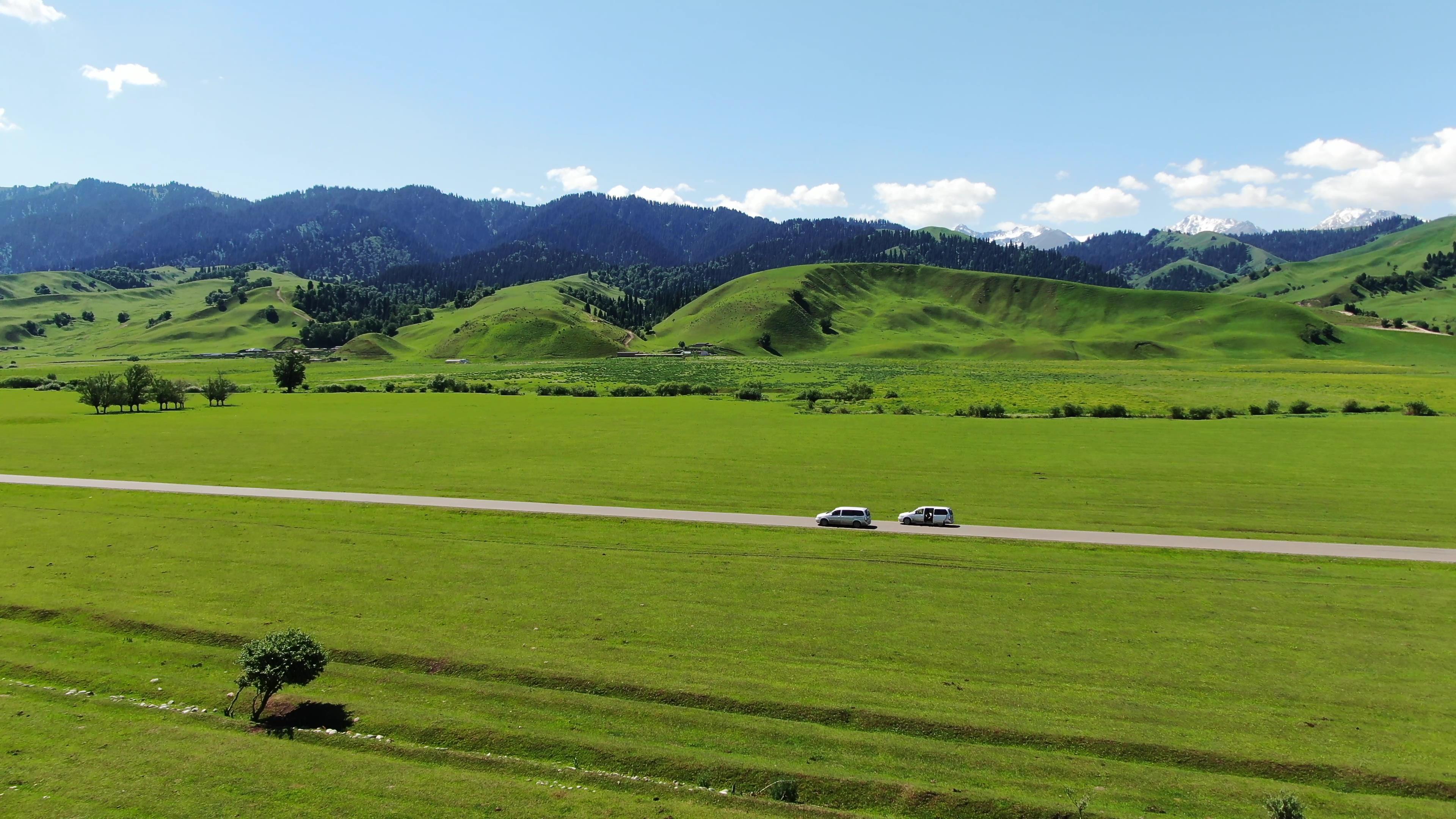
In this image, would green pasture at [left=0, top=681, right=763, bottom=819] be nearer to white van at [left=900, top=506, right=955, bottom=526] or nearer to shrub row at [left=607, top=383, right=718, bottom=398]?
white van at [left=900, top=506, right=955, bottom=526]

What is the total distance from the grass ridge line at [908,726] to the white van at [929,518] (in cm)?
2342

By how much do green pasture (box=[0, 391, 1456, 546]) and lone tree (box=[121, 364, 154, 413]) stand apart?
8.94m

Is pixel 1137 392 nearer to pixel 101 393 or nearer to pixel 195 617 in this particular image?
pixel 195 617

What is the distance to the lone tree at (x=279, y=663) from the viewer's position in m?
21.7

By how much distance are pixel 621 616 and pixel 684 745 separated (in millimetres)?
9850

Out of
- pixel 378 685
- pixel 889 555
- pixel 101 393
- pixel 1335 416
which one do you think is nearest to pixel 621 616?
pixel 378 685

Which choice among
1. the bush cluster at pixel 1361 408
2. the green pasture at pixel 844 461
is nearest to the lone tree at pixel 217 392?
the green pasture at pixel 844 461

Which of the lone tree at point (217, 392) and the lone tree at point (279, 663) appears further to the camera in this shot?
the lone tree at point (217, 392)

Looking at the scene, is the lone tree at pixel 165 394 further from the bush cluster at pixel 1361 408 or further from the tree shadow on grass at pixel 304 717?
the bush cluster at pixel 1361 408

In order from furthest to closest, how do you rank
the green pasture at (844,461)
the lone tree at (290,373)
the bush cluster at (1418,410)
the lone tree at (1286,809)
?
the lone tree at (290,373), the bush cluster at (1418,410), the green pasture at (844,461), the lone tree at (1286,809)

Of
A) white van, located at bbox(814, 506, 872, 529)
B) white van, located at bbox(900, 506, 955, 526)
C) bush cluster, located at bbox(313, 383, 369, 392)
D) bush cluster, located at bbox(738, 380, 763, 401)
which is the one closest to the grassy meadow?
white van, located at bbox(814, 506, 872, 529)

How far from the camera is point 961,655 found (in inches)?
1050

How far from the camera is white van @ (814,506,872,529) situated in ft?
145

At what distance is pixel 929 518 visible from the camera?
44.8 m
